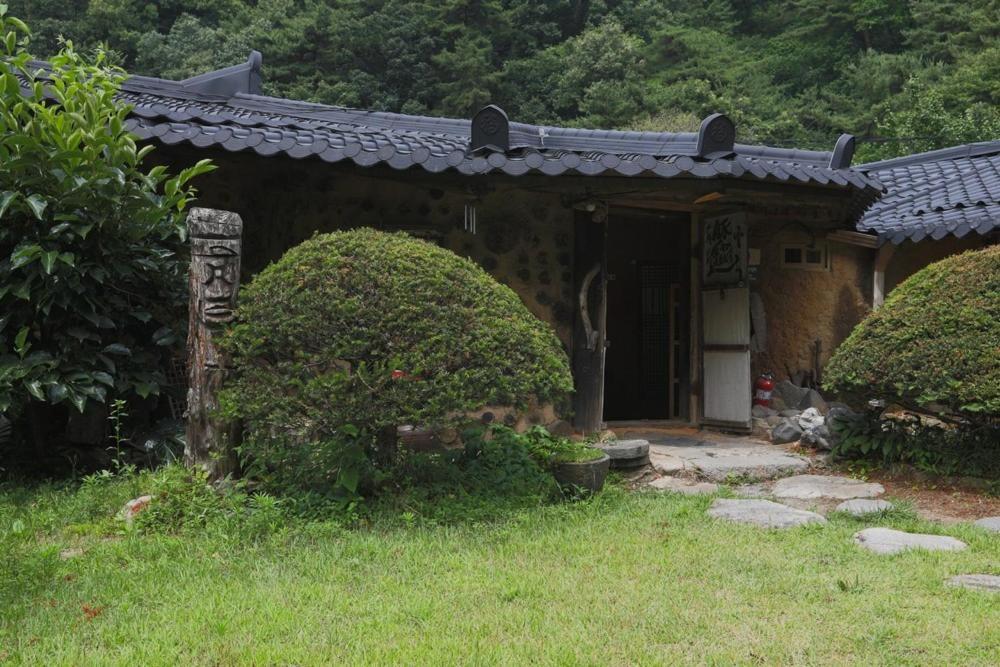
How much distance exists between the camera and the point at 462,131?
26.8 ft

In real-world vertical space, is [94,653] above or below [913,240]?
below

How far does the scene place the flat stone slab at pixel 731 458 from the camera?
5.97 meters

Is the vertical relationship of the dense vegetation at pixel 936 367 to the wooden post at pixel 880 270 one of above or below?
below

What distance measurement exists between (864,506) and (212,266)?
4106 millimetres

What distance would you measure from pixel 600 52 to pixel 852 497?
17.7 meters

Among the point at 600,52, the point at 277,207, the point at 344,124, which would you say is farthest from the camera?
the point at 600,52

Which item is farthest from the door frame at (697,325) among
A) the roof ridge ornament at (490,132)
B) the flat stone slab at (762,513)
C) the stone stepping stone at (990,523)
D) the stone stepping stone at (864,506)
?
the stone stepping stone at (990,523)

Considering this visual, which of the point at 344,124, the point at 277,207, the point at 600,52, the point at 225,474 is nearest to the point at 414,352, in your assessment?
the point at 225,474

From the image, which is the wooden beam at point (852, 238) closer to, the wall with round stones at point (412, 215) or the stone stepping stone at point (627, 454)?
the wall with round stones at point (412, 215)

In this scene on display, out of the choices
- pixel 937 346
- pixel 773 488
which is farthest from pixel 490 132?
pixel 937 346

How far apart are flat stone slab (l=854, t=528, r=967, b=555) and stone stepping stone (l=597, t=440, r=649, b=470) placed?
1833 millimetres

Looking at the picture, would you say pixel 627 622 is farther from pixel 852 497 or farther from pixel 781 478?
pixel 781 478

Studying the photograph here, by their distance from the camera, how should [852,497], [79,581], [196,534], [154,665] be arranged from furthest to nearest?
[852,497]
[196,534]
[79,581]
[154,665]

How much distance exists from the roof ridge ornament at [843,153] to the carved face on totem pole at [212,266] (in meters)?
6.33
